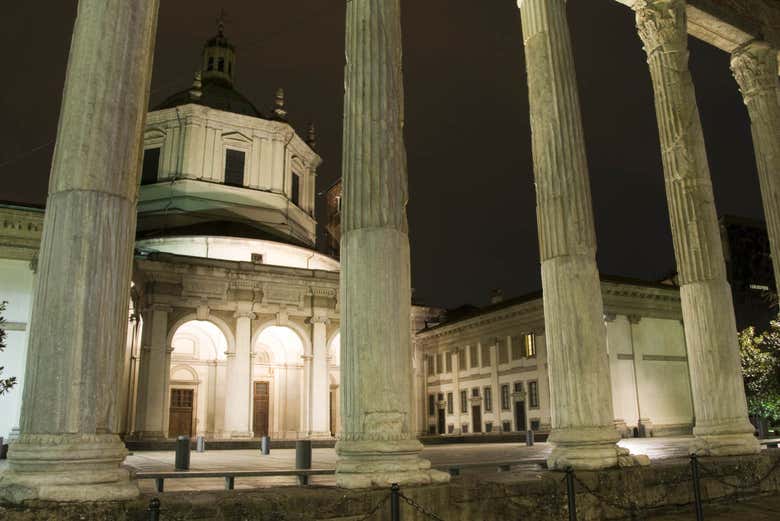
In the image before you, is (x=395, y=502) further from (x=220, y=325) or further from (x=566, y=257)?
(x=220, y=325)

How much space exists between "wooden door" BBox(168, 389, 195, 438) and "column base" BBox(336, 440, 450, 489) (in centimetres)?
3143

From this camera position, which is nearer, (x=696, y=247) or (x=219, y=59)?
→ (x=696, y=247)

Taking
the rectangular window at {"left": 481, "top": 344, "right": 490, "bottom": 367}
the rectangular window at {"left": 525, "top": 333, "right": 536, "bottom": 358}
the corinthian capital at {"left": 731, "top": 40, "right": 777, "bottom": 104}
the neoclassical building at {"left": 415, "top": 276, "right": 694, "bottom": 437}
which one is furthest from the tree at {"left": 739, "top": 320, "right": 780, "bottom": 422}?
the rectangular window at {"left": 481, "top": 344, "right": 490, "bottom": 367}

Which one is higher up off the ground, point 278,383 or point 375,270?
point 278,383

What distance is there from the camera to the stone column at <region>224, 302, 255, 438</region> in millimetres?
35156

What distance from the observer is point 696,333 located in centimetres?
1392

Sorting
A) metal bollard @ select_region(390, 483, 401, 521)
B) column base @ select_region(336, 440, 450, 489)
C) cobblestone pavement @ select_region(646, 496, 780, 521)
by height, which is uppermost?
column base @ select_region(336, 440, 450, 489)

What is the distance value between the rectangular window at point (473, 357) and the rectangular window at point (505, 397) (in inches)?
127

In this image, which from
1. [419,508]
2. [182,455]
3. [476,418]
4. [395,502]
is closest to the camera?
[395,502]

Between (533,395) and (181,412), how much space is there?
21047mm

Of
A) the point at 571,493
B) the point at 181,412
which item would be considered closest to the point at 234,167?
the point at 181,412

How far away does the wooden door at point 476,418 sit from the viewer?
4559 cm

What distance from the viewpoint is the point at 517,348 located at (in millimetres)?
42375

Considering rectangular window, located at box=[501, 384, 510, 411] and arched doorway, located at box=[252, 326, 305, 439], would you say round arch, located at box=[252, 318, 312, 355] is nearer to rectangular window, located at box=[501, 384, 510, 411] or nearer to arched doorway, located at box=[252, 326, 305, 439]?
arched doorway, located at box=[252, 326, 305, 439]
